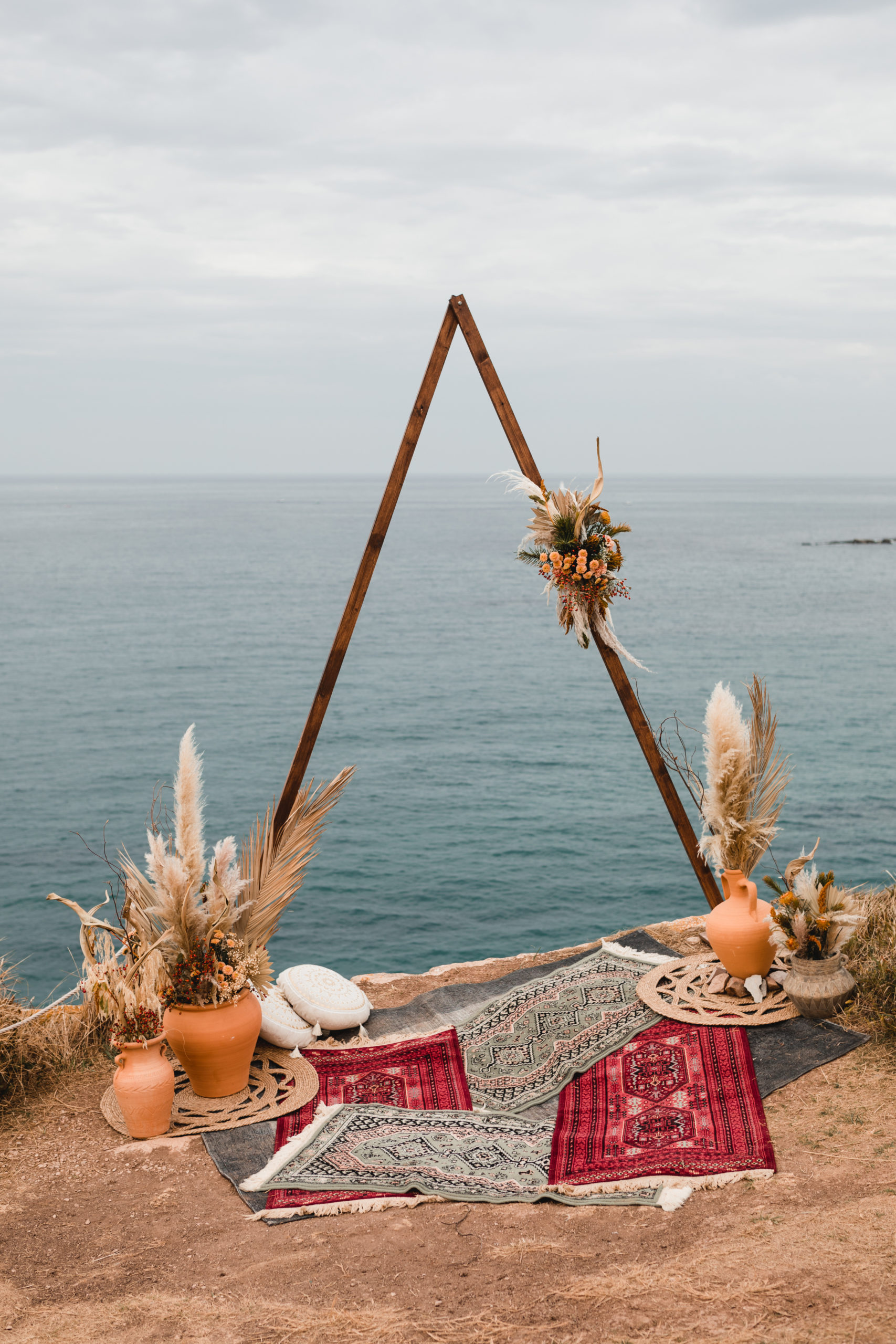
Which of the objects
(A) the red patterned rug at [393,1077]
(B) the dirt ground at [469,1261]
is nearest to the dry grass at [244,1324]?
(B) the dirt ground at [469,1261]

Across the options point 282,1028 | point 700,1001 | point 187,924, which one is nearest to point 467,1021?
point 282,1028

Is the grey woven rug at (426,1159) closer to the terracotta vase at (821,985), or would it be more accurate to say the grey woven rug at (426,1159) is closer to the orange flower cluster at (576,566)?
the terracotta vase at (821,985)

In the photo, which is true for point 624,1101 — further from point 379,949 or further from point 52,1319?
point 379,949

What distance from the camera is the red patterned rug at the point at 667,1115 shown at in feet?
14.9

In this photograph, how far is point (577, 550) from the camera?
664 centimetres

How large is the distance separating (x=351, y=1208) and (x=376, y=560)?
3.79 m

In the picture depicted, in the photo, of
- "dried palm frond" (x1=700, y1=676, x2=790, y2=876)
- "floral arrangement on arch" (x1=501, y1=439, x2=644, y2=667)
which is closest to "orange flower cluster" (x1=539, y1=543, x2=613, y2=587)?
"floral arrangement on arch" (x1=501, y1=439, x2=644, y2=667)

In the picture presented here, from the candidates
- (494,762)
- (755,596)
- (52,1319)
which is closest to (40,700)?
(494,762)

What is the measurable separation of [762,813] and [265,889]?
2.88m

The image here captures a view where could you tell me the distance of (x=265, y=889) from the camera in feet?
18.6

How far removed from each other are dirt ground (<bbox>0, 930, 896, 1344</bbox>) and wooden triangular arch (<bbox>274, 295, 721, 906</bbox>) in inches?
87.9

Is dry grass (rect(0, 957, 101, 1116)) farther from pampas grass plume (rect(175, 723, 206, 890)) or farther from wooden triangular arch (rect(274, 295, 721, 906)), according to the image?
wooden triangular arch (rect(274, 295, 721, 906))

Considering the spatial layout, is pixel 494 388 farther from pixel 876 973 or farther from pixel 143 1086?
pixel 143 1086

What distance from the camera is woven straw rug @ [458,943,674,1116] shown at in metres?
5.59
